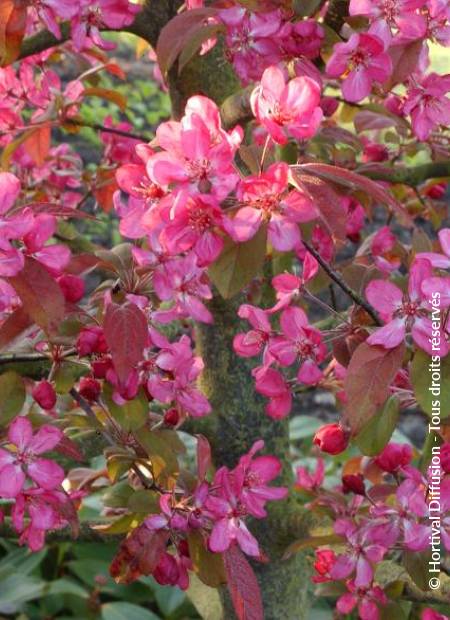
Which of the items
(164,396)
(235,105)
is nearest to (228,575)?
(164,396)

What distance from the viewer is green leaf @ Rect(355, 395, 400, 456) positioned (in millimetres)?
1156

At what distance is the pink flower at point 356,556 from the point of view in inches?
53.8

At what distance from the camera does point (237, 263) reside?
990 mm

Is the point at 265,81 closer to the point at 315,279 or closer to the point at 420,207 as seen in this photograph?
the point at 315,279

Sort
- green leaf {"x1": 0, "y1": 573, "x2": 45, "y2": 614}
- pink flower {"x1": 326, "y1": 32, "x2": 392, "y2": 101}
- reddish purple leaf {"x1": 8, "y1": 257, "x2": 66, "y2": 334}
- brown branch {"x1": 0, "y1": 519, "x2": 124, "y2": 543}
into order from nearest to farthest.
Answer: reddish purple leaf {"x1": 8, "y1": 257, "x2": 66, "y2": 334}, pink flower {"x1": 326, "y1": 32, "x2": 392, "y2": 101}, brown branch {"x1": 0, "y1": 519, "x2": 124, "y2": 543}, green leaf {"x1": 0, "y1": 573, "x2": 45, "y2": 614}

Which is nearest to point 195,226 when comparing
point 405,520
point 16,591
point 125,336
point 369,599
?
point 125,336

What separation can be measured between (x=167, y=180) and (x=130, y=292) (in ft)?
0.76

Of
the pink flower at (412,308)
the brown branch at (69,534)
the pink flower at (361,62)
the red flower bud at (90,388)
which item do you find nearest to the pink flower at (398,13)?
the pink flower at (361,62)

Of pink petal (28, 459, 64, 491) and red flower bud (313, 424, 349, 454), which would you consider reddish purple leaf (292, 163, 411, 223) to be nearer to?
red flower bud (313, 424, 349, 454)

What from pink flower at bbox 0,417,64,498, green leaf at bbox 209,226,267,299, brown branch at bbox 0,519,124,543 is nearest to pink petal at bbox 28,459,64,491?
pink flower at bbox 0,417,64,498

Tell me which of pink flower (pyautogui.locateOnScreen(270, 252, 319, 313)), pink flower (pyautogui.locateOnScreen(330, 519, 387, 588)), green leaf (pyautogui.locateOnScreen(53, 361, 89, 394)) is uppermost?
pink flower (pyautogui.locateOnScreen(270, 252, 319, 313))

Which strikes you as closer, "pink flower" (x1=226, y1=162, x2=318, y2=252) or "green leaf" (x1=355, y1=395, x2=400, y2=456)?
"pink flower" (x1=226, y1=162, x2=318, y2=252)

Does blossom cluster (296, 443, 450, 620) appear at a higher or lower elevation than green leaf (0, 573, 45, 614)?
higher

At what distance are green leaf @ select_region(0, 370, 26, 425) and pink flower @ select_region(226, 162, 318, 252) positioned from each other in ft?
1.33
